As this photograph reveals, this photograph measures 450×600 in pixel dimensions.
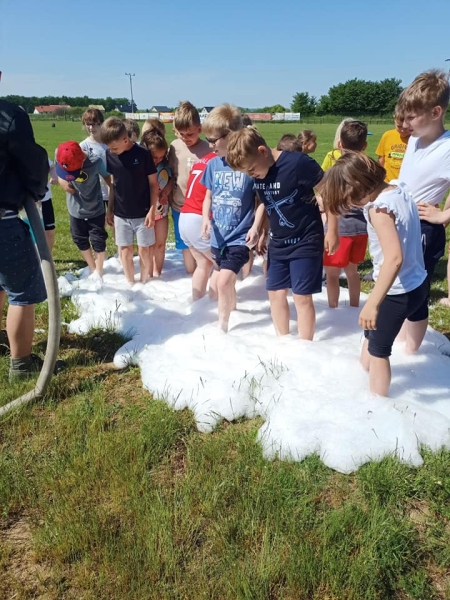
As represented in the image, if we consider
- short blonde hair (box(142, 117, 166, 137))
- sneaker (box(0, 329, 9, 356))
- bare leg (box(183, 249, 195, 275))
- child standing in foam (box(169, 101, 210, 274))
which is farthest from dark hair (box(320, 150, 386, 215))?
bare leg (box(183, 249, 195, 275))

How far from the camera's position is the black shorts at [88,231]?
5.60 m

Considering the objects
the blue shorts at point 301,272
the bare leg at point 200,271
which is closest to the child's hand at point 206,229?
the bare leg at point 200,271

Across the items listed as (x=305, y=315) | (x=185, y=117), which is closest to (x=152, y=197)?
(x=185, y=117)

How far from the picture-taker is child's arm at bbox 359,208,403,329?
8.13 feet

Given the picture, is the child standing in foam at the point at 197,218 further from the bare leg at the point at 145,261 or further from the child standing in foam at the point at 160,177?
the bare leg at the point at 145,261

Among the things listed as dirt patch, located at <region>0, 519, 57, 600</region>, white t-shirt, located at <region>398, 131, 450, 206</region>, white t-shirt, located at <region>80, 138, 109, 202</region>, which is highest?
white t-shirt, located at <region>80, 138, 109, 202</region>

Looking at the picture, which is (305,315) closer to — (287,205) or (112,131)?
(287,205)

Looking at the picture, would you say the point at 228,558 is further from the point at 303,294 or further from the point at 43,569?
the point at 303,294

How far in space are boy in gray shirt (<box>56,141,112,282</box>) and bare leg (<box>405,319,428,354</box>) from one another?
3.56 metres

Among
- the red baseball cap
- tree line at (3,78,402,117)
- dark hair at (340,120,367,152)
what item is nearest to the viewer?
dark hair at (340,120,367,152)

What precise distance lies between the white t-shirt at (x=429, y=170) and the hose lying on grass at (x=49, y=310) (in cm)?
251

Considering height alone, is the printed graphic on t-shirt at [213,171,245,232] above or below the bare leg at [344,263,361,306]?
above

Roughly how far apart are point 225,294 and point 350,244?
1240mm

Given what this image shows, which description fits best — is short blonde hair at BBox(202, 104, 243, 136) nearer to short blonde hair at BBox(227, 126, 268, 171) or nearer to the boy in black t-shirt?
short blonde hair at BBox(227, 126, 268, 171)
